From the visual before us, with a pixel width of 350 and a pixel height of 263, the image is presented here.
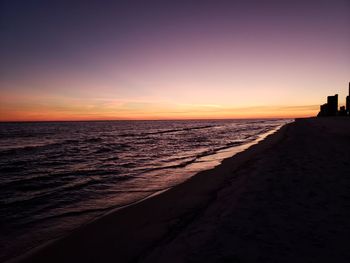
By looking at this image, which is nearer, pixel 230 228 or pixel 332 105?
pixel 230 228

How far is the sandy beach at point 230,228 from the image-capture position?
3.50 meters

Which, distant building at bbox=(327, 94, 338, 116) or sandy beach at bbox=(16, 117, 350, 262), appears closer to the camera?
sandy beach at bbox=(16, 117, 350, 262)

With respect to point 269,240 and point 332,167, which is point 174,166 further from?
point 269,240

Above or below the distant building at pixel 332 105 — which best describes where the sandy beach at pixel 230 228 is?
below

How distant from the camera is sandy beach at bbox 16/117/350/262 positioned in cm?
350

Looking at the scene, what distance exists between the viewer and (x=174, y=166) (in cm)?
1330

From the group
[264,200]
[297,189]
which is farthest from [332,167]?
[264,200]

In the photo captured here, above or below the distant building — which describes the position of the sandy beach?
below

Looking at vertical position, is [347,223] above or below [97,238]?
above

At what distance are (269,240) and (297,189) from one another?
3.19 m

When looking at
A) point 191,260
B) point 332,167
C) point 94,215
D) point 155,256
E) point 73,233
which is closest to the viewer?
point 191,260

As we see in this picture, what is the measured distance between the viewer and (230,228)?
4301 millimetres

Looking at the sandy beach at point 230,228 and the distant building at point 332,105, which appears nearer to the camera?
the sandy beach at point 230,228

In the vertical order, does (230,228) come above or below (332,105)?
below
